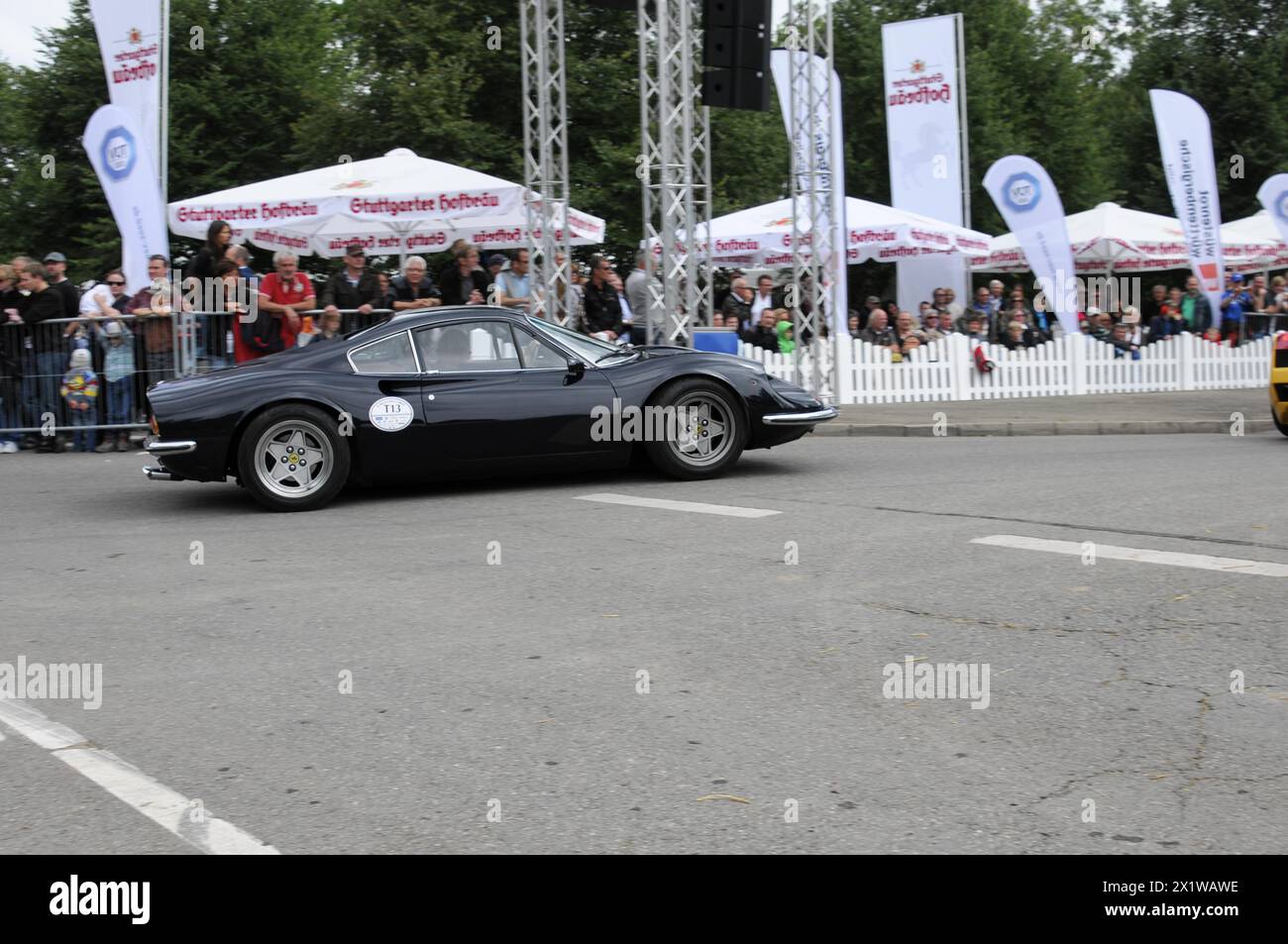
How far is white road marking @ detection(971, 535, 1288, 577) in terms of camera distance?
22.8 feet

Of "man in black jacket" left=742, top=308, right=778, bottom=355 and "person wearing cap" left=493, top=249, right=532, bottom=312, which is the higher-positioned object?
"person wearing cap" left=493, top=249, right=532, bottom=312

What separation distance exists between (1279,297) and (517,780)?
76.6ft

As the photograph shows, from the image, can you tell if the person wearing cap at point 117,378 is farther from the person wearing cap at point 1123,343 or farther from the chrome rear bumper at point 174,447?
the person wearing cap at point 1123,343

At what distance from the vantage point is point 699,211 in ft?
97.5

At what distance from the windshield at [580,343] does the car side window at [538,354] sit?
0.36 feet

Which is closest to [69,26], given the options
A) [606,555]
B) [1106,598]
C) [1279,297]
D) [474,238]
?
[474,238]

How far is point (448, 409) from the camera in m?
10.1

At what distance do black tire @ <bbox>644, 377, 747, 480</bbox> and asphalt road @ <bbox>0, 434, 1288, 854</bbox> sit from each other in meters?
1.03

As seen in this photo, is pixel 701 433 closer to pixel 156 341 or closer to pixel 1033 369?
pixel 156 341

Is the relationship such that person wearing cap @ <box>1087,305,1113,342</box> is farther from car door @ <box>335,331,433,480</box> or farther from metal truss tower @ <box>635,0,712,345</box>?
car door @ <box>335,331,433,480</box>

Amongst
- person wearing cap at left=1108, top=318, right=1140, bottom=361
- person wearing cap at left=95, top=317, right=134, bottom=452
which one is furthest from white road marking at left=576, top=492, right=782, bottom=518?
person wearing cap at left=1108, top=318, right=1140, bottom=361

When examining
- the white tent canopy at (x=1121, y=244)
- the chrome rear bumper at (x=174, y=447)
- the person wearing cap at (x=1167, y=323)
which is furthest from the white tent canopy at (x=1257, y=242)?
the chrome rear bumper at (x=174, y=447)
